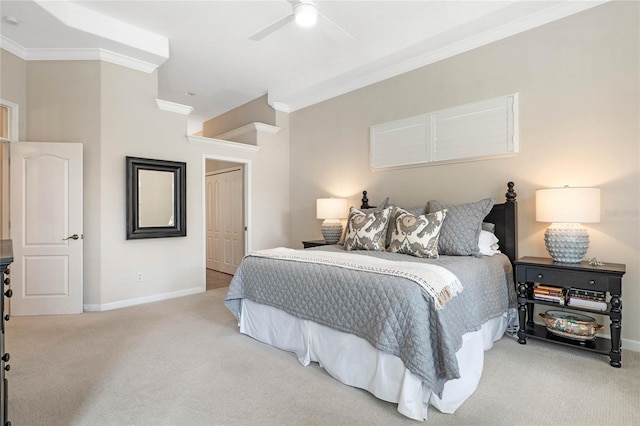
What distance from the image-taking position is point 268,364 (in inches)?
100.0

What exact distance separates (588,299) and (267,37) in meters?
4.04

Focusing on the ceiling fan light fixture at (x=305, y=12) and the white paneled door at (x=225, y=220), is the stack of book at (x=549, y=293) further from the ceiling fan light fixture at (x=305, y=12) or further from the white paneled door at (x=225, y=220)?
the white paneled door at (x=225, y=220)

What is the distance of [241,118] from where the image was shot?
20.7 ft

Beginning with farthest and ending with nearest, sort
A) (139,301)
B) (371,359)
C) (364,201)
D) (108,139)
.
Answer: (364,201)
(139,301)
(108,139)
(371,359)

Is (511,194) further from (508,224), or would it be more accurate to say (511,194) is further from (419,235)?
(419,235)

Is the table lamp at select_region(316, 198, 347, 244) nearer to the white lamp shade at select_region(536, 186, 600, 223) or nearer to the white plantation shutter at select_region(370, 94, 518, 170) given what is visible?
the white plantation shutter at select_region(370, 94, 518, 170)

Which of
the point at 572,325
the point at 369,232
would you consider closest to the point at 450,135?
the point at 369,232

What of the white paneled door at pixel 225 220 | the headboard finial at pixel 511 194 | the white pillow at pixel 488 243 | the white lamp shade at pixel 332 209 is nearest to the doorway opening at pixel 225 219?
the white paneled door at pixel 225 220

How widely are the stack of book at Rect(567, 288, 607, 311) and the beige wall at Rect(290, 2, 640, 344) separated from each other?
0.40 meters

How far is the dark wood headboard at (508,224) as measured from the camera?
10.6 feet

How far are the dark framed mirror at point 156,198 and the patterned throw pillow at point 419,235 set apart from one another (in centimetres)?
299

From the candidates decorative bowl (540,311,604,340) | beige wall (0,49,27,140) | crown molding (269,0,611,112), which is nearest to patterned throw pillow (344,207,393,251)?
decorative bowl (540,311,604,340)

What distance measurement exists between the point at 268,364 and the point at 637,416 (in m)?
2.23

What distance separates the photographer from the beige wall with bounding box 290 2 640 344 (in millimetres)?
2736
